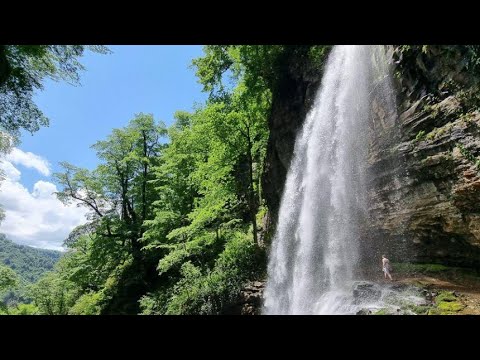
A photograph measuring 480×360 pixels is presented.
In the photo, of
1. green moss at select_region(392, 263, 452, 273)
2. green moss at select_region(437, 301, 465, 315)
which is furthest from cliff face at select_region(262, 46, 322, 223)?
green moss at select_region(437, 301, 465, 315)

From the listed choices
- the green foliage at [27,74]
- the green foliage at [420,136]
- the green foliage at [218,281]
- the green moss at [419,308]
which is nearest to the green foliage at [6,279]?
the green foliage at [218,281]

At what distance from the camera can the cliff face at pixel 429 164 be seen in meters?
8.23

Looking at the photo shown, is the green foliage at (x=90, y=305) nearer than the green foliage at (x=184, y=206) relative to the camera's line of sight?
No

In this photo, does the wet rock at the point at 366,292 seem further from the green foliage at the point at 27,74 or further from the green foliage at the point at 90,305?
the green foliage at the point at 90,305

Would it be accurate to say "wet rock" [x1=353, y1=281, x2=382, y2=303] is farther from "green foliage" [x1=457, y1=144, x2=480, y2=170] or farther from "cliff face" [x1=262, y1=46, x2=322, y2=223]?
"cliff face" [x1=262, y1=46, x2=322, y2=223]

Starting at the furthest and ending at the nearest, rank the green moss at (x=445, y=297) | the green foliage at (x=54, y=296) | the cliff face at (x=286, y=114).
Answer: the green foliage at (x=54, y=296), the cliff face at (x=286, y=114), the green moss at (x=445, y=297)

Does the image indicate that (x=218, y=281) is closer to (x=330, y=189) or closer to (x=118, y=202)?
(x=330, y=189)

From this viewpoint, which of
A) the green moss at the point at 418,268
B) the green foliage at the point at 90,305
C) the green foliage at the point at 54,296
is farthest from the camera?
the green foliage at the point at 54,296

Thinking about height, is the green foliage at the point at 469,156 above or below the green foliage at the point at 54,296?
above

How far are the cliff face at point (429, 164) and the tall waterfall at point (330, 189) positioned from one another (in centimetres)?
64

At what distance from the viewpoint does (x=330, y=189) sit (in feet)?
44.0

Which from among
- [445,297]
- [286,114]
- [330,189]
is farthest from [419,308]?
[286,114]
